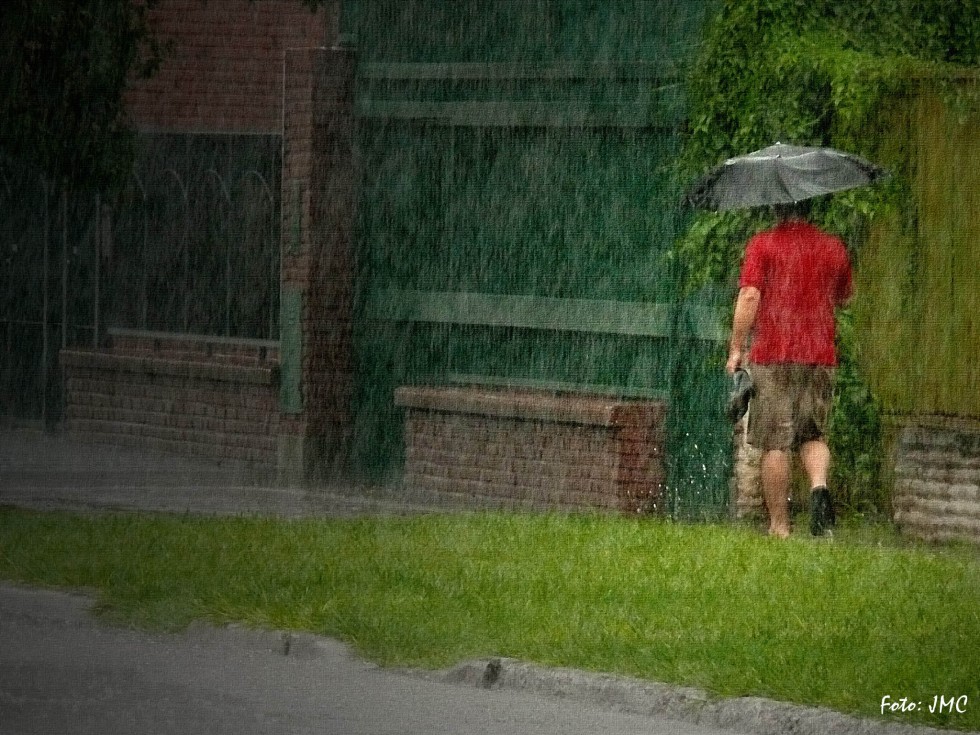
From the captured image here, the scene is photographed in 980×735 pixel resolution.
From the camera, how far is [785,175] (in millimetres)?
14484

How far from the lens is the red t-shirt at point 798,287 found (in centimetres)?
1399

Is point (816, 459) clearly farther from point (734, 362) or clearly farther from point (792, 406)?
point (734, 362)

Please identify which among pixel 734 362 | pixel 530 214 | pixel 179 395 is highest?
pixel 530 214

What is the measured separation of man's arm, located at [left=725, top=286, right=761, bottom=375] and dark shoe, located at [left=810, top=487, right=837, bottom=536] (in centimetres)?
84

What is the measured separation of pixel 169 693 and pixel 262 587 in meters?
2.14

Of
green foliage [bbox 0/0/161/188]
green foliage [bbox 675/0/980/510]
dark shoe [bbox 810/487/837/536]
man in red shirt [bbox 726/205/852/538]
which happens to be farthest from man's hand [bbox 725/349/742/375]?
green foliage [bbox 0/0/161/188]

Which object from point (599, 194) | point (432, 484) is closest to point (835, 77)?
point (599, 194)

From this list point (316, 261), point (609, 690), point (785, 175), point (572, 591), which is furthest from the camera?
point (316, 261)

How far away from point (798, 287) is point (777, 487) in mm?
1148

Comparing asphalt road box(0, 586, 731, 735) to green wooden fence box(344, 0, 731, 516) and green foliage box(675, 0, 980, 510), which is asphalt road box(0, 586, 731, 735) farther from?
green wooden fence box(344, 0, 731, 516)

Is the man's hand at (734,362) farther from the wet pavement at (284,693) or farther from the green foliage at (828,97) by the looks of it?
the wet pavement at (284,693)

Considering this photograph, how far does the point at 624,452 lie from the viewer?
16031mm

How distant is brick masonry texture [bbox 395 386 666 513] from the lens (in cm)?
1603

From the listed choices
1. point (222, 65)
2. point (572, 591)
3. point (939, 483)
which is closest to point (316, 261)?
point (222, 65)
